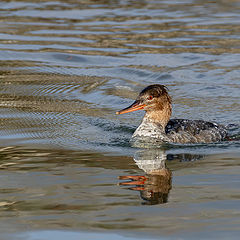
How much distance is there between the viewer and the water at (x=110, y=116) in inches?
250

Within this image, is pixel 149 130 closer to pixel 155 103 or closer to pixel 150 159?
pixel 155 103

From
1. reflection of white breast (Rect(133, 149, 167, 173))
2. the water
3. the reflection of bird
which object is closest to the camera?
the water

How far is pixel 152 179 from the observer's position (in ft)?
25.4

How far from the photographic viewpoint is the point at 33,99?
12.2 m

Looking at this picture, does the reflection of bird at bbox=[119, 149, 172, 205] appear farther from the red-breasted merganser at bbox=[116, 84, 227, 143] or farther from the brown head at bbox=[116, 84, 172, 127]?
the brown head at bbox=[116, 84, 172, 127]

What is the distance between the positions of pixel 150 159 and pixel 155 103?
150 cm

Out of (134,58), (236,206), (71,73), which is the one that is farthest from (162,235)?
(134,58)

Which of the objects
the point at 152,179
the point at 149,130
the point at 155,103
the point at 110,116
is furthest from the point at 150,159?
the point at 110,116

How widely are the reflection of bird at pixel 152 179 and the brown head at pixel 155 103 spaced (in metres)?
1.09

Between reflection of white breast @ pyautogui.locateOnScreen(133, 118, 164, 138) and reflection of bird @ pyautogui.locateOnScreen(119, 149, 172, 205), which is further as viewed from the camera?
reflection of white breast @ pyautogui.locateOnScreen(133, 118, 164, 138)

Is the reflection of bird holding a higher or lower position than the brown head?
lower

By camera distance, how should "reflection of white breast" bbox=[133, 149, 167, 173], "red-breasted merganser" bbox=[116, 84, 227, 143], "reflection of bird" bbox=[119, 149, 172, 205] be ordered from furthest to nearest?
1. "red-breasted merganser" bbox=[116, 84, 227, 143]
2. "reflection of white breast" bbox=[133, 149, 167, 173]
3. "reflection of bird" bbox=[119, 149, 172, 205]

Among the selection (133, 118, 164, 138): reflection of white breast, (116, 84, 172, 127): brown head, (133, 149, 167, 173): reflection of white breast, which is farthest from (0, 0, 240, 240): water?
(116, 84, 172, 127): brown head

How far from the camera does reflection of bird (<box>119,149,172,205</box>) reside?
702 cm
